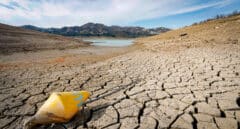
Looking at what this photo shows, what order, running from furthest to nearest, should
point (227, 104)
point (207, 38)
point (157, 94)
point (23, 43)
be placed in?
1. point (23, 43)
2. point (207, 38)
3. point (157, 94)
4. point (227, 104)

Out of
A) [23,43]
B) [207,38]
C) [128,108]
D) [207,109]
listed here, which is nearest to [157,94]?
[128,108]

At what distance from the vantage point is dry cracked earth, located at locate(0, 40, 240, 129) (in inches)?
79.0

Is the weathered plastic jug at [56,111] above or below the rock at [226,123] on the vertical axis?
above

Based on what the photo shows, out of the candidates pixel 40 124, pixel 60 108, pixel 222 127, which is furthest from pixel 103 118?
pixel 222 127

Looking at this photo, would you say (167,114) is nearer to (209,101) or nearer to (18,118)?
(209,101)

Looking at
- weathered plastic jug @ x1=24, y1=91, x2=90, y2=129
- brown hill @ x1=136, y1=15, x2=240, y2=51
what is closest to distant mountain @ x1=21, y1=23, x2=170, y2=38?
brown hill @ x1=136, y1=15, x2=240, y2=51

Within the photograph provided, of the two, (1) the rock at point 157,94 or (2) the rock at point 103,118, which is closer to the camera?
(2) the rock at point 103,118

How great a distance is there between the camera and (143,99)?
2.66m

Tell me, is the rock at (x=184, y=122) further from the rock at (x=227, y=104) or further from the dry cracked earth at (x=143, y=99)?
the rock at (x=227, y=104)

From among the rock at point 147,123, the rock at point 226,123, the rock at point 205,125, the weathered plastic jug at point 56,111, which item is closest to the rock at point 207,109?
the rock at point 226,123

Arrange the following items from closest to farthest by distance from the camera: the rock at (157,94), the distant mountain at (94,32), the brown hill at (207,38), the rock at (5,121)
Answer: the rock at (5,121) < the rock at (157,94) < the brown hill at (207,38) < the distant mountain at (94,32)

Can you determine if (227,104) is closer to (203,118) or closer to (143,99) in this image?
(203,118)

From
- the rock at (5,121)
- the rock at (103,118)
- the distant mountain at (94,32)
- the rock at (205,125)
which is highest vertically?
the distant mountain at (94,32)

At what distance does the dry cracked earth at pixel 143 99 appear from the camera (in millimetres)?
2006
